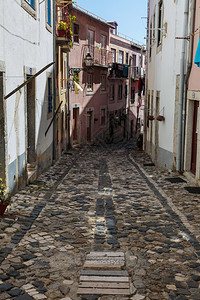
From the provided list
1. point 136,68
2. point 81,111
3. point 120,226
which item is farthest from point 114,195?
point 136,68

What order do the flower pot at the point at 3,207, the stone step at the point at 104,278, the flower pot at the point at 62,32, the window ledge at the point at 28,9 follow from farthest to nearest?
the flower pot at the point at 62,32, the window ledge at the point at 28,9, the flower pot at the point at 3,207, the stone step at the point at 104,278

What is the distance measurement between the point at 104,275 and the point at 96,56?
2567cm

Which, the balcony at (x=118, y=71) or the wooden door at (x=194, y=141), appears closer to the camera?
the wooden door at (x=194, y=141)

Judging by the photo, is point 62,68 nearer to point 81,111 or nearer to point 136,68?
point 81,111

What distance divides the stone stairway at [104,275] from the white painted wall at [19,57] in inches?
139

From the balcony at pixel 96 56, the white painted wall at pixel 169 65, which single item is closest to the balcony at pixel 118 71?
the balcony at pixel 96 56

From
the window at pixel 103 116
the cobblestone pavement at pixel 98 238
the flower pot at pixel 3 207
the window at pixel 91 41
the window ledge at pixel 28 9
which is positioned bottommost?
the cobblestone pavement at pixel 98 238

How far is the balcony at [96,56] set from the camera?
25891 millimetres

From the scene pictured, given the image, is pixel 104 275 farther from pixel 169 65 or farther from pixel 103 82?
pixel 103 82

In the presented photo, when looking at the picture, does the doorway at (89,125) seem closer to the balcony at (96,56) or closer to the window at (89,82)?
the window at (89,82)

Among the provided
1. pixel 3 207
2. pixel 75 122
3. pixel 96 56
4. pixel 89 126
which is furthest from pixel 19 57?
pixel 96 56

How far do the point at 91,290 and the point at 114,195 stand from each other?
4976 mm

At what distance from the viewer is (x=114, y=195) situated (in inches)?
350

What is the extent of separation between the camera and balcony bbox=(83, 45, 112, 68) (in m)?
25.9
